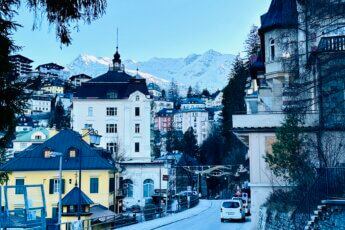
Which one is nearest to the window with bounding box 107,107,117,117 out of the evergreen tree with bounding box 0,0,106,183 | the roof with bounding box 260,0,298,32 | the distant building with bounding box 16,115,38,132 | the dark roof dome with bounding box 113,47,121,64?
the distant building with bounding box 16,115,38,132

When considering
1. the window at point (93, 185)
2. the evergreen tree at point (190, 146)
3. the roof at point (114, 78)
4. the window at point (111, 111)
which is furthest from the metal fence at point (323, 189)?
the evergreen tree at point (190, 146)

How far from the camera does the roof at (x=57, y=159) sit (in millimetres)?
44688

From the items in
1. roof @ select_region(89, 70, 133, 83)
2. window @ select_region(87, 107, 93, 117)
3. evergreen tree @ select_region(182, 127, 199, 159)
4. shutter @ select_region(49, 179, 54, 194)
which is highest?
roof @ select_region(89, 70, 133, 83)

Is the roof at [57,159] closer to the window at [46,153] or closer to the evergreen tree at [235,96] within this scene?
the window at [46,153]

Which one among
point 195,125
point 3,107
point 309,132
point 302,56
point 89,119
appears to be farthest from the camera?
point 195,125

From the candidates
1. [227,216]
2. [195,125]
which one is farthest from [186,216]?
[195,125]

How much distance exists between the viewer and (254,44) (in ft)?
231

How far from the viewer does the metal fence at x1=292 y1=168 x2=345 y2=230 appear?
17.6m

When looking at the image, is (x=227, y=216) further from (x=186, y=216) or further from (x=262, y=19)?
(x=262, y=19)

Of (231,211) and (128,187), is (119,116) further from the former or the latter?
(231,211)

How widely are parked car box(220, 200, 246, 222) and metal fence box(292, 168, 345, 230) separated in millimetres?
15167

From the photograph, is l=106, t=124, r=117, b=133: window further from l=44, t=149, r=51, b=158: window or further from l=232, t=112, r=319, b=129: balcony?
l=232, t=112, r=319, b=129: balcony

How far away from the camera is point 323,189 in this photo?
704 inches

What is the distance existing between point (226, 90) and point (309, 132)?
170 feet
